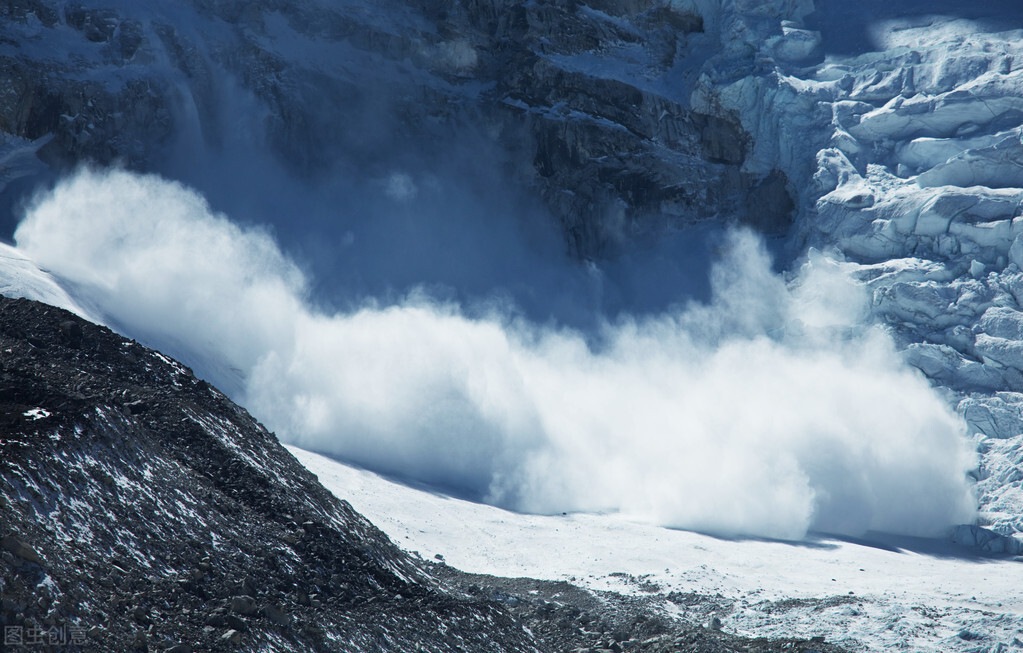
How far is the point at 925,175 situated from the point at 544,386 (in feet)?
68.6

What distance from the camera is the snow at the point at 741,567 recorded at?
26250 millimetres

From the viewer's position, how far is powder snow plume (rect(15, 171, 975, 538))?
135 ft

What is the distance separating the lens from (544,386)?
4897cm

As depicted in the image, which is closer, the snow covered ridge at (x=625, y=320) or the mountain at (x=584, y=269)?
the mountain at (x=584, y=269)

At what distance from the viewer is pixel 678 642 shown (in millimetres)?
24156

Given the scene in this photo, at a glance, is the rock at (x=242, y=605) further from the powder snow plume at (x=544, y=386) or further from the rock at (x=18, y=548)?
the powder snow plume at (x=544, y=386)

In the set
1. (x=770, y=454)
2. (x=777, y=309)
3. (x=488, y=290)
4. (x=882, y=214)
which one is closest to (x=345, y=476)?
(x=770, y=454)

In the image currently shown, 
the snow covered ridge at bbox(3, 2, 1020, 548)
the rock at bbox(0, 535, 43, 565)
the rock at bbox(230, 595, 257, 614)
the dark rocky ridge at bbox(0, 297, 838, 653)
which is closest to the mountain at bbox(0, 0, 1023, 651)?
the snow covered ridge at bbox(3, 2, 1020, 548)

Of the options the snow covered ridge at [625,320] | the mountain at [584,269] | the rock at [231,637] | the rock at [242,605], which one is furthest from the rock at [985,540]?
the rock at [231,637]

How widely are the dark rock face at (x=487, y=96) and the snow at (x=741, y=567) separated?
25.8 meters

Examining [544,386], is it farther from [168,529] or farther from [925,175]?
[168,529]

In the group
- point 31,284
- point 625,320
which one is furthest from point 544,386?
point 31,284

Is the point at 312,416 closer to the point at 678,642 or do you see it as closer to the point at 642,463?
the point at 642,463

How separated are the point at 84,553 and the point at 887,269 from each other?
41.7 metres
